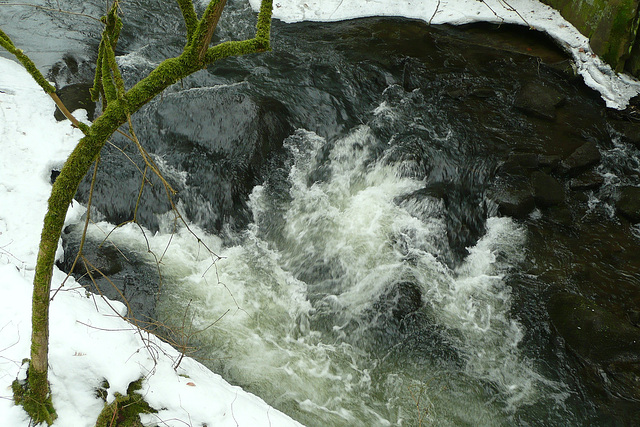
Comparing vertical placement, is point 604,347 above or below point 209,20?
below

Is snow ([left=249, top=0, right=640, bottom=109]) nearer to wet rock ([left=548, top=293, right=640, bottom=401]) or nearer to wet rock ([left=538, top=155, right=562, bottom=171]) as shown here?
wet rock ([left=538, top=155, right=562, bottom=171])

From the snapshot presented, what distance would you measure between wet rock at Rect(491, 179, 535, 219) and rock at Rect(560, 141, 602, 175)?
721 millimetres

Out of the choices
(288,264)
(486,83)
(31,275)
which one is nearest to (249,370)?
(288,264)

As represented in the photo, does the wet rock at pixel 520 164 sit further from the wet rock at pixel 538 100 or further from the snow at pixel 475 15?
the snow at pixel 475 15

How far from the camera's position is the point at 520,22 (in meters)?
9.67

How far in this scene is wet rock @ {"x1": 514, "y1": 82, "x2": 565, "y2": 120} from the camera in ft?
26.3

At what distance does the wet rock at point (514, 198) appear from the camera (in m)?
6.74

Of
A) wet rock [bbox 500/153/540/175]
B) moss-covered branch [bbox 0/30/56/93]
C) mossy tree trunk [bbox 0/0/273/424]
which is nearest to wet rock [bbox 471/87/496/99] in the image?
wet rock [bbox 500/153/540/175]

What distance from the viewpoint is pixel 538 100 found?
8102 mm

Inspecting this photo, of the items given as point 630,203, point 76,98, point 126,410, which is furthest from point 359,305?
point 76,98

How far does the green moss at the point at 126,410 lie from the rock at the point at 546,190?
5.49 metres

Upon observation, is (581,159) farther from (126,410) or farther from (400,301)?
(126,410)

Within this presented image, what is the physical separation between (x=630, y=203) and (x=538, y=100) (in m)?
2.18

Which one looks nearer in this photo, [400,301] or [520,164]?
[400,301]
